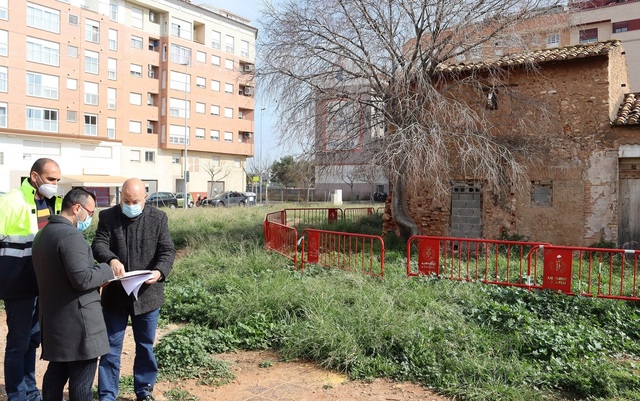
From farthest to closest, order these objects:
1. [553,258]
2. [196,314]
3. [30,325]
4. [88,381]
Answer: [553,258]
[196,314]
[30,325]
[88,381]

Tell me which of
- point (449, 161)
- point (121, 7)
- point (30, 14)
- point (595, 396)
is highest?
point (121, 7)

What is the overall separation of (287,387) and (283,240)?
5698mm

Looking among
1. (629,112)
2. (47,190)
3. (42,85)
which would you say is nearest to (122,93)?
(42,85)

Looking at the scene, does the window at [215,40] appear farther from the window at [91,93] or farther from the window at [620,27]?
the window at [620,27]

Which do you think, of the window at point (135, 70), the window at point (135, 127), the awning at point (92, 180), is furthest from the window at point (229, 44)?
the awning at point (92, 180)

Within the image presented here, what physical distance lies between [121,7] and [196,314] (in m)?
40.7

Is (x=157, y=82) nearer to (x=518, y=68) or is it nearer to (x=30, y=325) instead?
(x=518, y=68)

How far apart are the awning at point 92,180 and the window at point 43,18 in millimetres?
10731

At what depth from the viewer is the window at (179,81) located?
143ft

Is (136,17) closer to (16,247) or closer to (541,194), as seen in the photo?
(541,194)

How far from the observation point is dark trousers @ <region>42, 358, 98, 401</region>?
11.4 feet

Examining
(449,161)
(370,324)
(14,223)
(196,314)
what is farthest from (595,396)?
(449,161)

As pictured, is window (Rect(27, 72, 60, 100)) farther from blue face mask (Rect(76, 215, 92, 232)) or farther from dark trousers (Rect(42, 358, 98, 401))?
dark trousers (Rect(42, 358, 98, 401))

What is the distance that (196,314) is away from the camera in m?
6.63
